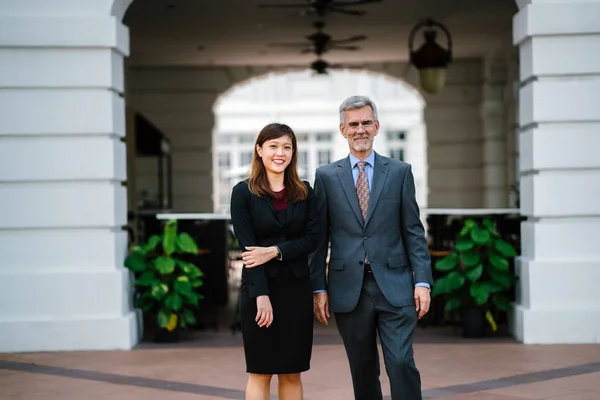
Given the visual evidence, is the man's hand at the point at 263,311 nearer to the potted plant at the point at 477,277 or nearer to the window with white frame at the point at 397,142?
the potted plant at the point at 477,277

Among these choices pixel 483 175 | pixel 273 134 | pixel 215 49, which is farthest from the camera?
pixel 483 175

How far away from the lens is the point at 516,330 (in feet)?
29.1

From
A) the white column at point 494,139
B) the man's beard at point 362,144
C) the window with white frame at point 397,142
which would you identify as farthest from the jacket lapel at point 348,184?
the window with white frame at point 397,142

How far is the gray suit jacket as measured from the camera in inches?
187

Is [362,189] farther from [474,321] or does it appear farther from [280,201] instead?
[474,321]

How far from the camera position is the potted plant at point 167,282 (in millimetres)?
8742

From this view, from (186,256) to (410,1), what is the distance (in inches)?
195

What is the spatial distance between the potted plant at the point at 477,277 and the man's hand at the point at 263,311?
435 centimetres

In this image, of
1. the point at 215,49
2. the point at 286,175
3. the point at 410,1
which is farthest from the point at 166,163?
the point at 286,175

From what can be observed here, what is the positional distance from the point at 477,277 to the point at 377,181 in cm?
411

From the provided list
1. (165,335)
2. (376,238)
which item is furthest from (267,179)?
(165,335)

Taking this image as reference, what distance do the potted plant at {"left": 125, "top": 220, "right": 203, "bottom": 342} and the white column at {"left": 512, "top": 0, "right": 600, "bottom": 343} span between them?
9.94 feet

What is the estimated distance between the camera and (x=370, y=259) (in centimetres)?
475

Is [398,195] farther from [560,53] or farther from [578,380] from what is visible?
[560,53]
